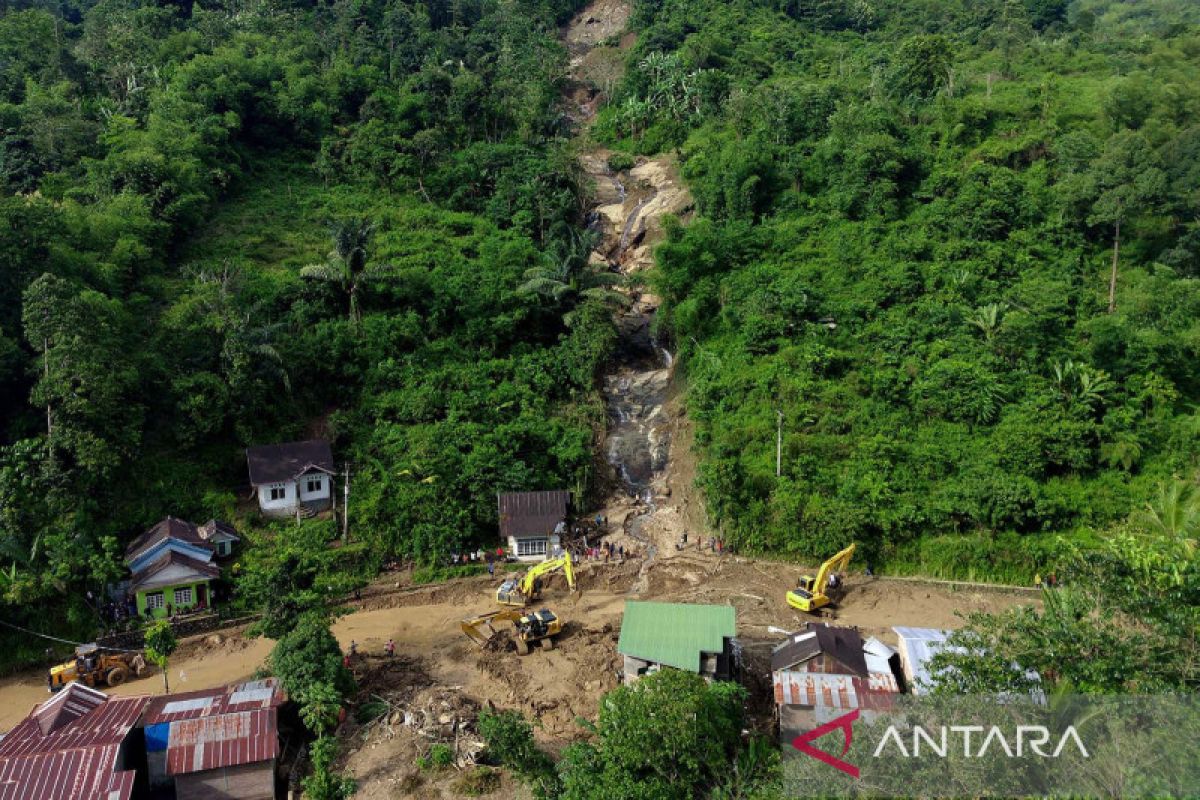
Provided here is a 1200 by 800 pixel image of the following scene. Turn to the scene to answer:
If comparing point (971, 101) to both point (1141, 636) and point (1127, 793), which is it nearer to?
point (1141, 636)

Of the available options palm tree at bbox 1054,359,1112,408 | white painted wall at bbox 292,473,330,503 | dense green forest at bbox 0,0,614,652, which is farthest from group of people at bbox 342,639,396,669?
palm tree at bbox 1054,359,1112,408

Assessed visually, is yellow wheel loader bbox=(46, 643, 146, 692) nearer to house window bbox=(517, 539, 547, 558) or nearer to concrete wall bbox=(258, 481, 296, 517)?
concrete wall bbox=(258, 481, 296, 517)

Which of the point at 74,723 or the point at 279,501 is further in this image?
the point at 279,501

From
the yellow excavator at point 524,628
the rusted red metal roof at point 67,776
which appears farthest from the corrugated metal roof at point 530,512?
the rusted red metal roof at point 67,776

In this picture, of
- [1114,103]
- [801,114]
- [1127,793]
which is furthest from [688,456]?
[1114,103]

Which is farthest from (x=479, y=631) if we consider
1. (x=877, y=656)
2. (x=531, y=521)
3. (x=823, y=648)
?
(x=877, y=656)

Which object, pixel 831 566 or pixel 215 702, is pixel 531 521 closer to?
pixel 831 566
